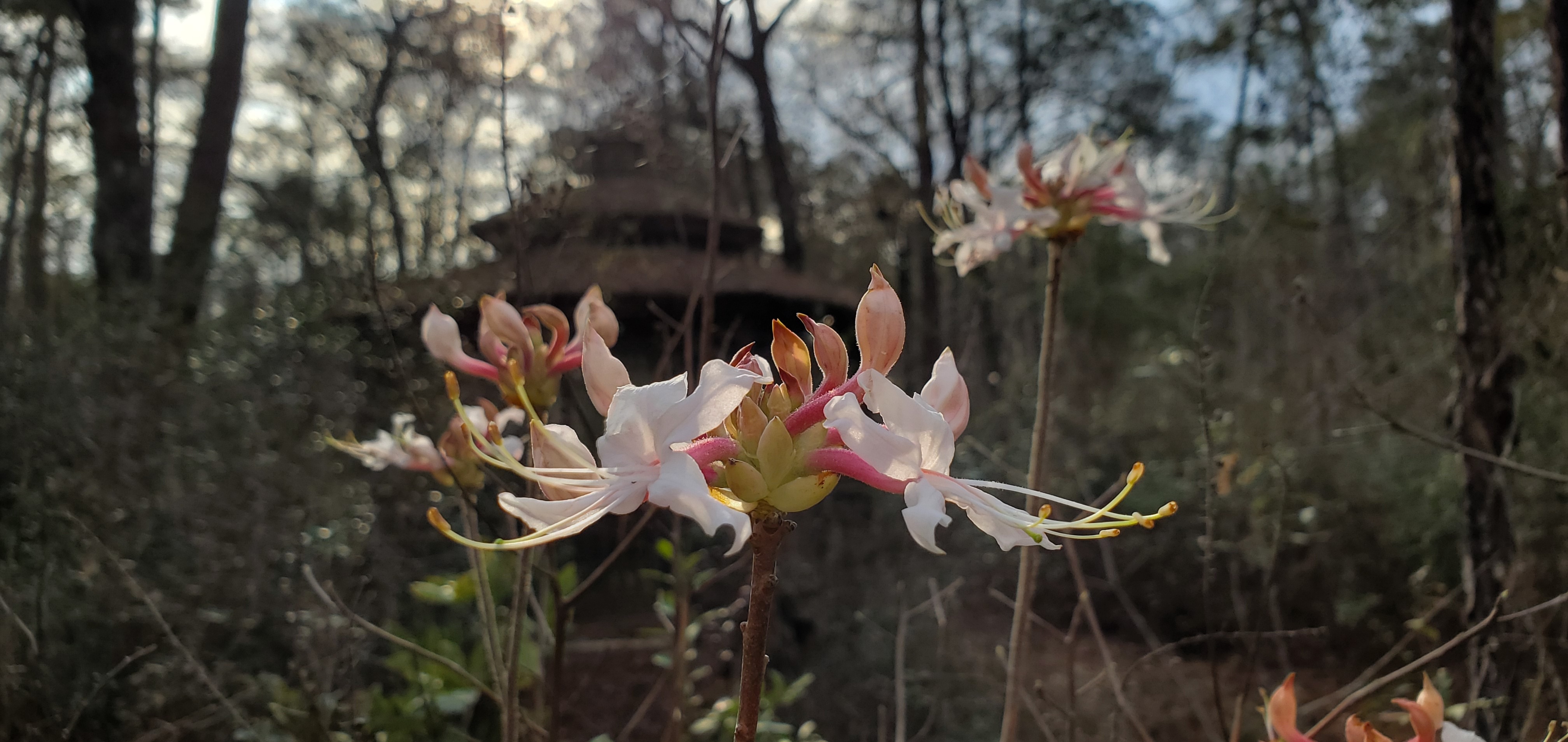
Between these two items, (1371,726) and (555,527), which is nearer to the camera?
(555,527)

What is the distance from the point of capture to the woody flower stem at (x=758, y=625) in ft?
1.78

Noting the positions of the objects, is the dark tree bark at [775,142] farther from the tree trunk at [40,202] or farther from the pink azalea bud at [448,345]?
the tree trunk at [40,202]

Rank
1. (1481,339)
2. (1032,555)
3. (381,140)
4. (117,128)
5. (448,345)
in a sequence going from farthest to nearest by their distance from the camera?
(117,128) < (381,140) < (1481,339) < (448,345) < (1032,555)

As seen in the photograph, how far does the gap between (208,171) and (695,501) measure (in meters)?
8.23

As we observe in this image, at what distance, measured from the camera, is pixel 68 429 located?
11.8 ft

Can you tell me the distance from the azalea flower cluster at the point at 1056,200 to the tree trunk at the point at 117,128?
6632 mm

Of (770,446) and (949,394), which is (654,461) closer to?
(770,446)

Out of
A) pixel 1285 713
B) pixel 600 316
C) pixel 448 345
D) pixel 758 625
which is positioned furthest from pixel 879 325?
pixel 448 345

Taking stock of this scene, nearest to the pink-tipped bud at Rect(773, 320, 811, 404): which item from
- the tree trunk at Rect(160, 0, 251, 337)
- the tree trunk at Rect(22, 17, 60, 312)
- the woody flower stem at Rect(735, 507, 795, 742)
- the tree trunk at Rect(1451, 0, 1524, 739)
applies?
the woody flower stem at Rect(735, 507, 795, 742)

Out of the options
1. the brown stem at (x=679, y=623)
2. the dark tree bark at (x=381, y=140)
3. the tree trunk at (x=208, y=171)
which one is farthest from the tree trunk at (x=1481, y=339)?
the tree trunk at (x=208, y=171)

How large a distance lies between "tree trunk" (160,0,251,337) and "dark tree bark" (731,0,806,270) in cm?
394

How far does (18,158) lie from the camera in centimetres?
907

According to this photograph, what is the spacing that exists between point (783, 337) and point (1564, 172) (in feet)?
7.87

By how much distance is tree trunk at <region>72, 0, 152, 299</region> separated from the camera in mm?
6270
